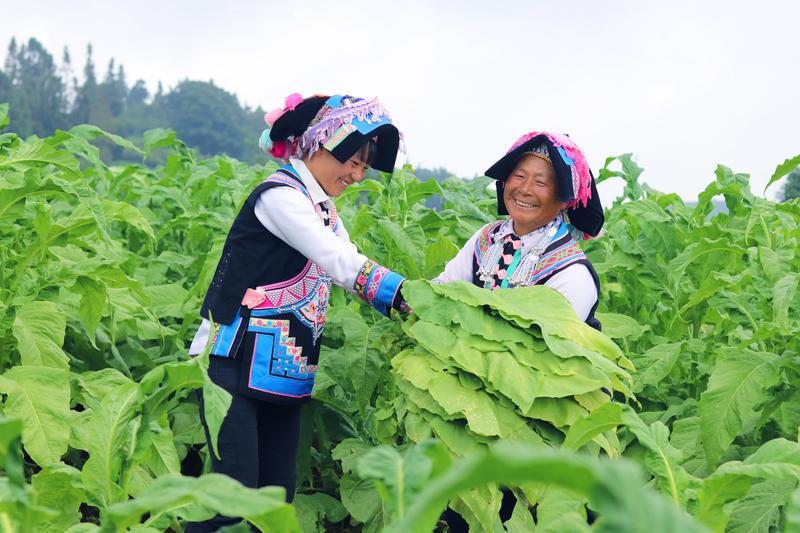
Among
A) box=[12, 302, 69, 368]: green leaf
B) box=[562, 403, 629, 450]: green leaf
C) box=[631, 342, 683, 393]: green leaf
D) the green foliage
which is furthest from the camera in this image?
box=[631, 342, 683, 393]: green leaf

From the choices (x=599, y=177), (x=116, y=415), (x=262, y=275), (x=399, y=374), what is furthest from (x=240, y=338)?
(x=599, y=177)

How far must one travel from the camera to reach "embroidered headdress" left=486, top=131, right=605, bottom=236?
2.73 metres

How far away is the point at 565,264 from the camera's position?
2766 millimetres

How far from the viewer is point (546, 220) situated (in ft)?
9.42

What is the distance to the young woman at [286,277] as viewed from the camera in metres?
2.66

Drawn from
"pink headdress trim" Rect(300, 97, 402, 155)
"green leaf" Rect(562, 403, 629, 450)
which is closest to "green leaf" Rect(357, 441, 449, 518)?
"green leaf" Rect(562, 403, 629, 450)

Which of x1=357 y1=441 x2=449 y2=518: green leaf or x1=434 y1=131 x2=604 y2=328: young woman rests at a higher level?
x1=434 y1=131 x2=604 y2=328: young woman

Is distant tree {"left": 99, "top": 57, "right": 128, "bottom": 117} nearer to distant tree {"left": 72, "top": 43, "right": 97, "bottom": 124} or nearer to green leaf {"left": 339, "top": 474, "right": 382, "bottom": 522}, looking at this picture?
distant tree {"left": 72, "top": 43, "right": 97, "bottom": 124}

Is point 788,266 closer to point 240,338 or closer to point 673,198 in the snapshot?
point 673,198

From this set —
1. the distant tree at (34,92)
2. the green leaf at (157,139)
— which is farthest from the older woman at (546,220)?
the distant tree at (34,92)

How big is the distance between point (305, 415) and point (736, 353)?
64.0 inches

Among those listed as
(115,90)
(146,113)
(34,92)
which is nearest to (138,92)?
(115,90)

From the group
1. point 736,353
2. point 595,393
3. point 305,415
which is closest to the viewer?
point 595,393

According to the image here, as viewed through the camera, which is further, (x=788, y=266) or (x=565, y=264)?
(x=788, y=266)
